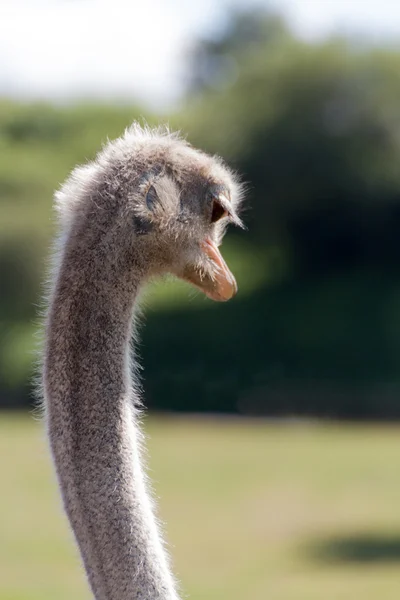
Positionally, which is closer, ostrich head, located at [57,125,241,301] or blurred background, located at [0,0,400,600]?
ostrich head, located at [57,125,241,301]

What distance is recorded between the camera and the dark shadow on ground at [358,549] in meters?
15.0

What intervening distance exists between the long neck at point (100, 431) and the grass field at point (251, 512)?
22.2 feet

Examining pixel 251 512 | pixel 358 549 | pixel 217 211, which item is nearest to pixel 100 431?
pixel 217 211

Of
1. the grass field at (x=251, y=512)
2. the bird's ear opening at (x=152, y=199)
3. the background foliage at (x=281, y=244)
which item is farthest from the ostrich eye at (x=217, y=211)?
the background foliage at (x=281, y=244)

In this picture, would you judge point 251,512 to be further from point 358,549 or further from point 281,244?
point 281,244

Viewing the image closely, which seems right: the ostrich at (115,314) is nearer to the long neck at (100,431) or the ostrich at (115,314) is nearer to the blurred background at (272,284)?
the long neck at (100,431)

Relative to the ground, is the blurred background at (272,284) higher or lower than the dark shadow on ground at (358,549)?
higher

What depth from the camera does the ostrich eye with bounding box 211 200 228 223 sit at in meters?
3.06

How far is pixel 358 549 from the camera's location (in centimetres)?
1547

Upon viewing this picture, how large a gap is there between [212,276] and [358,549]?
12.8 m

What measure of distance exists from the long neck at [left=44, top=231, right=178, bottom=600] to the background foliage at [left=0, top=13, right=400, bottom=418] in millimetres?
22138

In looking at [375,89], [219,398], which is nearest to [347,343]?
[219,398]

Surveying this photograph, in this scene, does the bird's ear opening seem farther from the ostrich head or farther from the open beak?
the open beak

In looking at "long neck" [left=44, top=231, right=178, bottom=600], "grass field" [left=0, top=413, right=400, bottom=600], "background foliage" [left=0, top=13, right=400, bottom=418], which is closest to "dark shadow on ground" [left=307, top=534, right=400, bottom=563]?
"grass field" [left=0, top=413, right=400, bottom=600]
